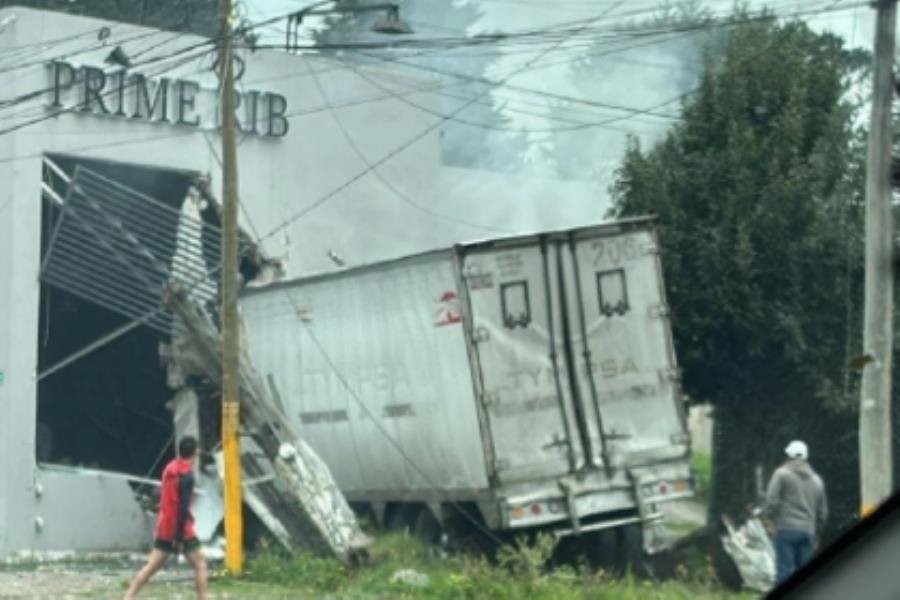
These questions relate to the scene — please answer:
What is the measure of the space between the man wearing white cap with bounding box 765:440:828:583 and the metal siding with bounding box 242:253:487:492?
Result: 3.40 m

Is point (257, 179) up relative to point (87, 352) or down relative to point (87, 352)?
up

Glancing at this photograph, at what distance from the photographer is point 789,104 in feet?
50.3

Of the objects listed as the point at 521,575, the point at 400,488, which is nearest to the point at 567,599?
the point at 521,575

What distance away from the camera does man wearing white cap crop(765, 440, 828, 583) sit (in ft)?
34.7

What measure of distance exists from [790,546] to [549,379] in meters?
3.54

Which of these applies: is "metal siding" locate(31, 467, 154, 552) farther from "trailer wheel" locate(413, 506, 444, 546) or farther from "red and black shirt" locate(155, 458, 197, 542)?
"red and black shirt" locate(155, 458, 197, 542)

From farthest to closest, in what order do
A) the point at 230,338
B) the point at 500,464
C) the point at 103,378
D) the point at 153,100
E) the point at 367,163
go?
the point at 103,378 → the point at 367,163 → the point at 153,100 → the point at 230,338 → the point at 500,464

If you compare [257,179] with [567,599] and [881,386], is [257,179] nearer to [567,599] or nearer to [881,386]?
[567,599]

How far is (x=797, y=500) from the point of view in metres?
10.8

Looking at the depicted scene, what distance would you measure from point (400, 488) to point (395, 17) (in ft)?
14.0

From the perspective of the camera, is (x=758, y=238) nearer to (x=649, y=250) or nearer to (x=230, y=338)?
(x=649, y=250)

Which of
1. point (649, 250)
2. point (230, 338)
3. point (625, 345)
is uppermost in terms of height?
point (649, 250)

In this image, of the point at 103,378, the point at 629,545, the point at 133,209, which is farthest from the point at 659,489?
the point at 103,378

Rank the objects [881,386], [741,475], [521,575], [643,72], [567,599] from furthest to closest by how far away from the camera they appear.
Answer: [643,72], [741,475], [521,575], [567,599], [881,386]
